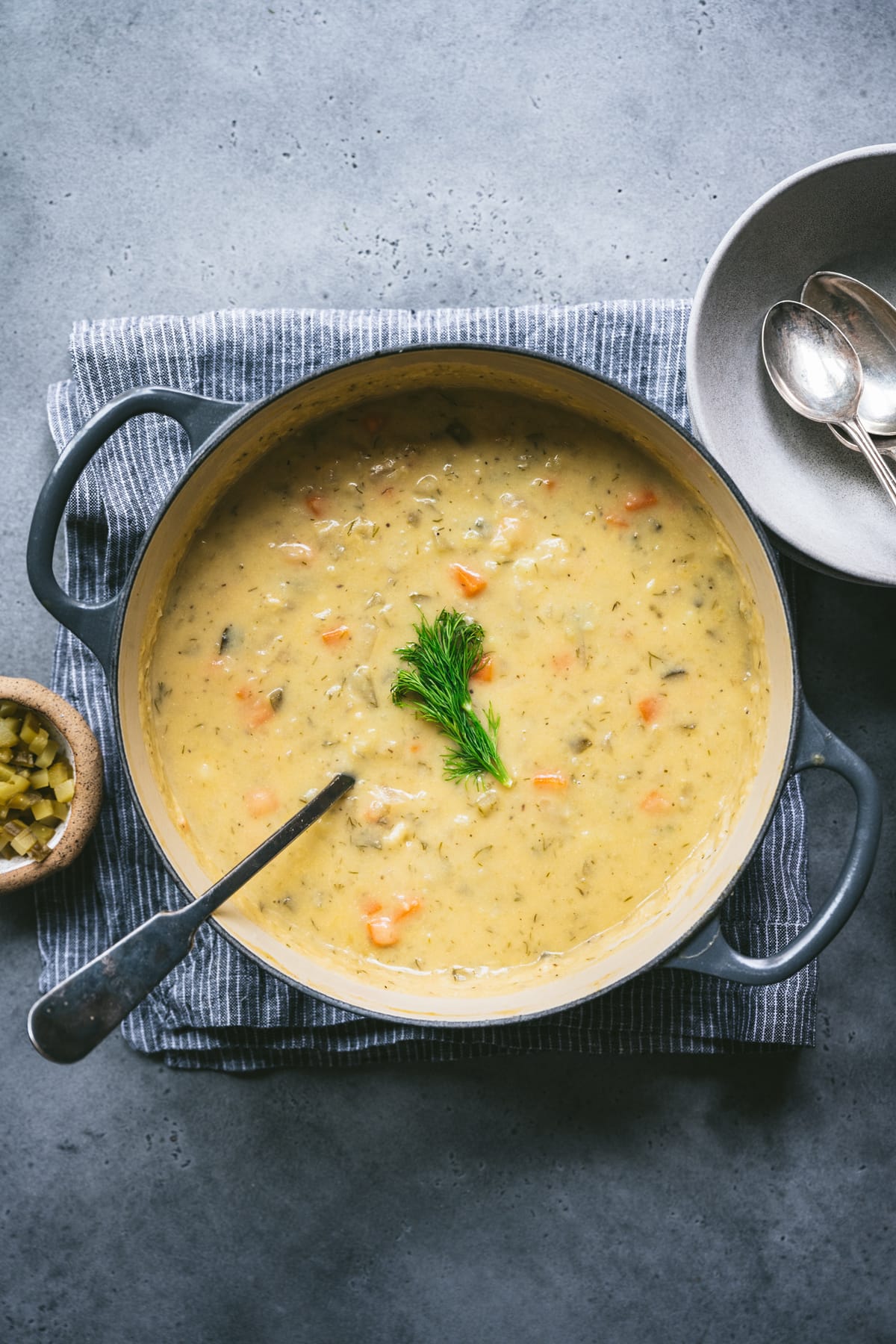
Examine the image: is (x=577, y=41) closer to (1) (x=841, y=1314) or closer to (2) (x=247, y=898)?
(2) (x=247, y=898)

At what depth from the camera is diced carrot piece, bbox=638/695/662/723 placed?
190cm

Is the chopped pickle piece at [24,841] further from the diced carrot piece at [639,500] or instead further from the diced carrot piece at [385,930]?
the diced carrot piece at [639,500]

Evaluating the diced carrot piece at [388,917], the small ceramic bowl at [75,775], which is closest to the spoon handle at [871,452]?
the diced carrot piece at [388,917]

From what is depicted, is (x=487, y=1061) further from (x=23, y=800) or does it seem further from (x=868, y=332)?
(x=868, y=332)

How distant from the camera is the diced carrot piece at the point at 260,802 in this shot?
191 cm

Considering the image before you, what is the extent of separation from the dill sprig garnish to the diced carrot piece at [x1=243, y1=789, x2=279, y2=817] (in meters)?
0.29

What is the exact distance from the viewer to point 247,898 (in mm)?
1915

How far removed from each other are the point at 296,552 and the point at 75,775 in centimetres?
60

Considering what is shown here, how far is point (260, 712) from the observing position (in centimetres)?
191

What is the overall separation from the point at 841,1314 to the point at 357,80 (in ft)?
9.18

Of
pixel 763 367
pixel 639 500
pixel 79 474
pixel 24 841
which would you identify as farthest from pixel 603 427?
pixel 24 841

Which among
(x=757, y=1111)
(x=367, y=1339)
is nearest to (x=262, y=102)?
(x=757, y=1111)

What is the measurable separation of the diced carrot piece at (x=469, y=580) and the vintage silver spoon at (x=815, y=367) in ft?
2.25

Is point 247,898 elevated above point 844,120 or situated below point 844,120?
below
